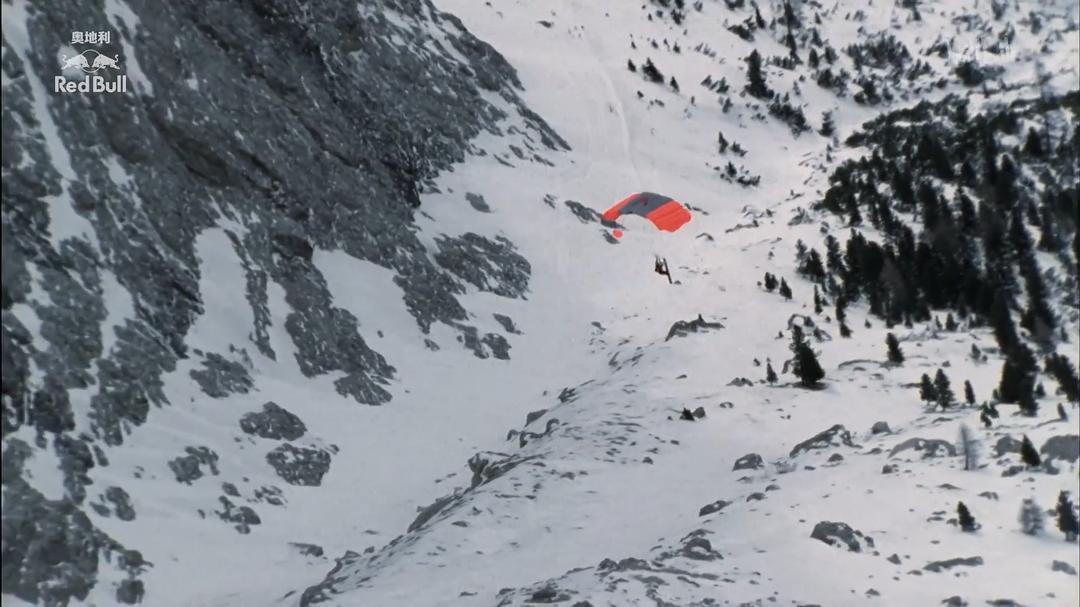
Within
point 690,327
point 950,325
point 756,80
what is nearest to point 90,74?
point 690,327

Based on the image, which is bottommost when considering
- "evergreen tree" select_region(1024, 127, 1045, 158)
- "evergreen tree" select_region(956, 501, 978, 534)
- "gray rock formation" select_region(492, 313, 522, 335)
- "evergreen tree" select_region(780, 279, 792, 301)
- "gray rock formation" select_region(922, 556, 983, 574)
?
"gray rock formation" select_region(922, 556, 983, 574)

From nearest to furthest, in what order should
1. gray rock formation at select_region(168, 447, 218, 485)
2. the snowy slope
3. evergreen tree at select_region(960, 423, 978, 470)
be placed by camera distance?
the snowy slope
evergreen tree at select_region(960, 423, 978, 470)
gray rock formation at select_region(168, 447, 218, 485)

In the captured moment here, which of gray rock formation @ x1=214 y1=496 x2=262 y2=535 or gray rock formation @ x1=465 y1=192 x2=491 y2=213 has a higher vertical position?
gray rock formation @ x1=465 y1=192 x2=491 y2=213

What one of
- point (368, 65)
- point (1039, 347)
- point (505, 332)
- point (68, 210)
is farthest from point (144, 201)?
point (1039, 347)

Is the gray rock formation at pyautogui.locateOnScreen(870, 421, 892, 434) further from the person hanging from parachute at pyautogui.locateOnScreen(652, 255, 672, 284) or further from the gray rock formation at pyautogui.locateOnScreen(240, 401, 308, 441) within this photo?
the person hanging from parachute at pyautogui.locateOnScreen(652, 255, 672, 284)

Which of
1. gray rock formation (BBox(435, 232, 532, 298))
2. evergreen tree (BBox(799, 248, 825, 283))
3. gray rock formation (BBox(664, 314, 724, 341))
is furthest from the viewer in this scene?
evergreen tree (BBox(799, 248, 825, 283))

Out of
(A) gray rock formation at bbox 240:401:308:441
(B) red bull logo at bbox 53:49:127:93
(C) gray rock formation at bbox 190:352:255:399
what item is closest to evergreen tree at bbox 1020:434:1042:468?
(A) gray rock formation at bbox 240:401:308:441

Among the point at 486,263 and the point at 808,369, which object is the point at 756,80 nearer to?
the point at 486,263
